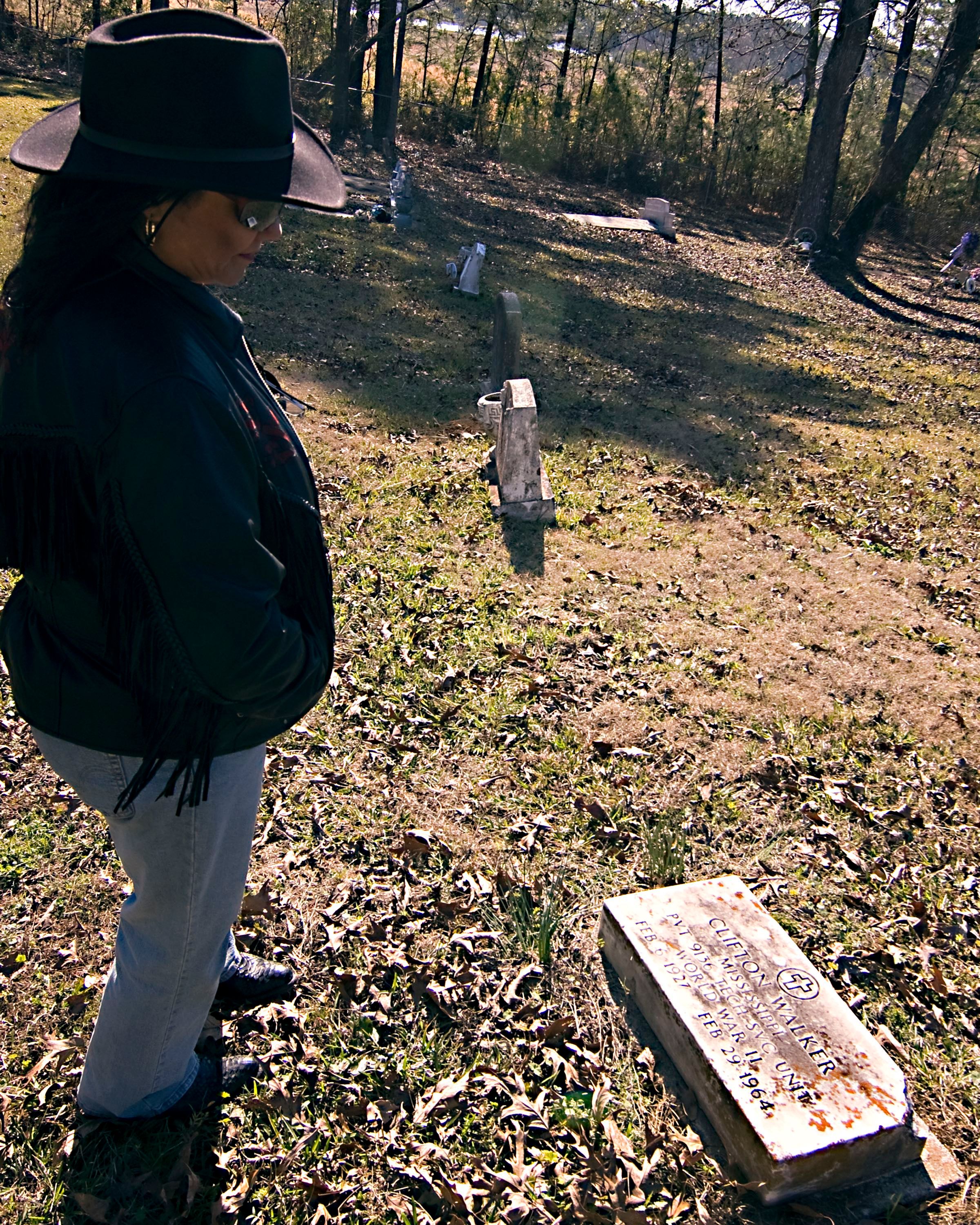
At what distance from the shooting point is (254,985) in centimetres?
311

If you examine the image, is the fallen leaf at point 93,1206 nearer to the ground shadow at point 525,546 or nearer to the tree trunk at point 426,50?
the ground shadow at point 525,546

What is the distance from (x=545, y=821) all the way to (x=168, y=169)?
3.14 m

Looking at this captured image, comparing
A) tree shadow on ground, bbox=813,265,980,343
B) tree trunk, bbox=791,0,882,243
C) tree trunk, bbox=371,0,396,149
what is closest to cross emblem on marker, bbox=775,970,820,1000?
tree shadow on ground, bbox=813,265,980,343

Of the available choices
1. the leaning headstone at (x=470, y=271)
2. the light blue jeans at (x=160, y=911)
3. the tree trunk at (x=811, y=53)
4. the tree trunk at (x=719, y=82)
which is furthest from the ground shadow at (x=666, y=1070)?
the tree trunk at (x=719, y=82)

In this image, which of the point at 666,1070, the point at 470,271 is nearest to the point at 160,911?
the point at 666,1070

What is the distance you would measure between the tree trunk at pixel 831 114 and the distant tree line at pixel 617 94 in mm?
2181

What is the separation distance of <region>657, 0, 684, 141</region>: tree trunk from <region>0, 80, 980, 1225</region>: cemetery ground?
20.2 meters

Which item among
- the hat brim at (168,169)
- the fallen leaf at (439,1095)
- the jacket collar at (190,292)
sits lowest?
the fallen leaf at (439,1095)

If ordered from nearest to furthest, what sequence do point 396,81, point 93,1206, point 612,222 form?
point 93,1206 < point 612,222 < point 396,81

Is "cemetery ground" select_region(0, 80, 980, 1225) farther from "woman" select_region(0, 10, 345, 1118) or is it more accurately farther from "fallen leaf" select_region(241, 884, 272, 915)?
"woman" select_region(0, 10, 345, 1118)

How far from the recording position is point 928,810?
454 centimetres

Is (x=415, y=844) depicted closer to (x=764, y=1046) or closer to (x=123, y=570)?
(x=764, y=1046)

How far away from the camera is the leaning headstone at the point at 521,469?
692cm

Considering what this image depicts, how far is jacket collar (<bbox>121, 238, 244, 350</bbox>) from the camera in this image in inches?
68.7
